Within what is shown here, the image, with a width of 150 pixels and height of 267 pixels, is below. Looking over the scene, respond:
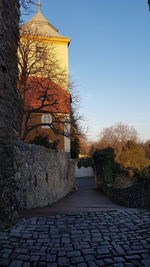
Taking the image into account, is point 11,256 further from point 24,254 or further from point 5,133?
point 5,133

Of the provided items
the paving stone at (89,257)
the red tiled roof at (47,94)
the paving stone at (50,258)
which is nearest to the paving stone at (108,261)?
the paving stone at (89,257)

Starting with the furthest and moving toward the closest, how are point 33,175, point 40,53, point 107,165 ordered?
point 107,165, point 40,53, point 33,175

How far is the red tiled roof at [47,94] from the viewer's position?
1349 cm

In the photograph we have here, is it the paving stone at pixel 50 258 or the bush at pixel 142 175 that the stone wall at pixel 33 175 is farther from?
the bush at pixel 142 175

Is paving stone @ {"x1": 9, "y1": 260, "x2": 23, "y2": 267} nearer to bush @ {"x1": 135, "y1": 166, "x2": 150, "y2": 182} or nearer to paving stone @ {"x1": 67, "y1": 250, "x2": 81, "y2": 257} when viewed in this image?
paving stone @ {"x1": 67, "y1": 250, "x2": 81, "y2": 257}

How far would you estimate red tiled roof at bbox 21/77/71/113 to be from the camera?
1349cm

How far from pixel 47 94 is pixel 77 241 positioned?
11.9 m

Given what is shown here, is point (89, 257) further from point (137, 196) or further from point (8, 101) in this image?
point (137, 196)

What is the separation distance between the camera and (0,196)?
3.78m

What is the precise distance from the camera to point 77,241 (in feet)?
10.4

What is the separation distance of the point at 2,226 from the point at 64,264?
5.24ft

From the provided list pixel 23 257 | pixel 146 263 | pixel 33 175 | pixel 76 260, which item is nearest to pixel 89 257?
pixel 76 260

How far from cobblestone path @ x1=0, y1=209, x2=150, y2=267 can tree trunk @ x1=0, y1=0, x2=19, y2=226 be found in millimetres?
533

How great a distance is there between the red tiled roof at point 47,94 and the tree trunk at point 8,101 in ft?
27.9
